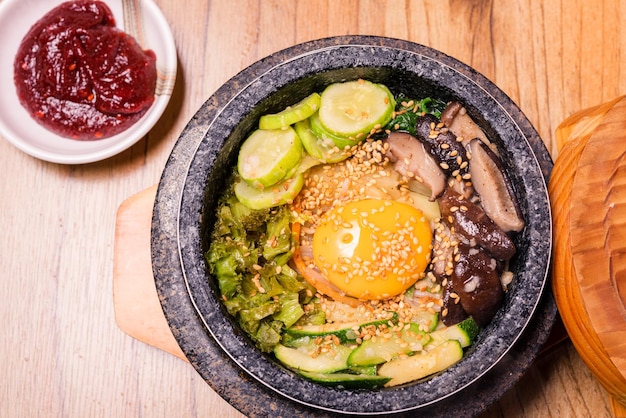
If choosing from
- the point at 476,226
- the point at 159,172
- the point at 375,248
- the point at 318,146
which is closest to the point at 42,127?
the point at 159,172

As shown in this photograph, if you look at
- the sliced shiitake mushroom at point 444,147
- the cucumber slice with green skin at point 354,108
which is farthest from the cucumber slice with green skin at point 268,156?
the sliced shiitake mushroom at point 444,147

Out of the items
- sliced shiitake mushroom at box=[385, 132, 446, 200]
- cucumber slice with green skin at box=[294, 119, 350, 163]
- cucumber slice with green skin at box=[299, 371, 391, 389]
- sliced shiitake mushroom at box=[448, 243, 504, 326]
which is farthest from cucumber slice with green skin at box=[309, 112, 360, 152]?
cucumber slice with green skin at box=[299, 371, 391, 389]

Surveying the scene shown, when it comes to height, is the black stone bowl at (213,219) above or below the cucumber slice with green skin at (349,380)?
above

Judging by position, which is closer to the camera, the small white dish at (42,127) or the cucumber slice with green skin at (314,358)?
the cucumber slice with green skin at (314,358)

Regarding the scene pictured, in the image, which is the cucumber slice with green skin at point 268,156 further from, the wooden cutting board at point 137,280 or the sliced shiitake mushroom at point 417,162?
the wooden cutting board at point 137,280

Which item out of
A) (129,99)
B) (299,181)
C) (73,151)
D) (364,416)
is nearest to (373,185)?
(299,181)

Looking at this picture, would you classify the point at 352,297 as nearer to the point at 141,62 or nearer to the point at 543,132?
the point at 543,132

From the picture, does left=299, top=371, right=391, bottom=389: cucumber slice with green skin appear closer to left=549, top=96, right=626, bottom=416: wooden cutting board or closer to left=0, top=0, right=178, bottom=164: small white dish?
left=549, top=96, right=626, bottom=416: wooden cutting board
